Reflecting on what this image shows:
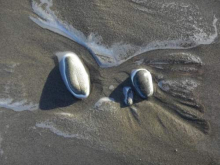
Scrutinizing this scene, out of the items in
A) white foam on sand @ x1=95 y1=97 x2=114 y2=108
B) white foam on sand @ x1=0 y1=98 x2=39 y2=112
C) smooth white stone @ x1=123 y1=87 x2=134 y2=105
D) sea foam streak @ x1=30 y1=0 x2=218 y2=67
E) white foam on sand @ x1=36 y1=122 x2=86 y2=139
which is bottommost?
white foam on sand @ x1=36 y1=122 x2=86 y2=139

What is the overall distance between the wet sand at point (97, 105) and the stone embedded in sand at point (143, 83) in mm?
95

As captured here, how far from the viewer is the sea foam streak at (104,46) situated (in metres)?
2.58

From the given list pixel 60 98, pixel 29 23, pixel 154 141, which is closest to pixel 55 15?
pixel 29 23

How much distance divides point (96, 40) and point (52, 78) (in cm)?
75

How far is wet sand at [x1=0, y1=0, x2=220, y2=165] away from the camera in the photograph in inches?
98.3

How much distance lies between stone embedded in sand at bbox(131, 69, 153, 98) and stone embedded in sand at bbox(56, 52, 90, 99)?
61cm

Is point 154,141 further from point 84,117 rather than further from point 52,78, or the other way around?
point 52,78

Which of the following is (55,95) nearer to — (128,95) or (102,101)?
(102,101)

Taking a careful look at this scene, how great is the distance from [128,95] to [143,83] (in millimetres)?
248

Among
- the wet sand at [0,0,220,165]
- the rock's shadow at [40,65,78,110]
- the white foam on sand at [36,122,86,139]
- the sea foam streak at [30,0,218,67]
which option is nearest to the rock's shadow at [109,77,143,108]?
the wet sand at [0,0,220,165]

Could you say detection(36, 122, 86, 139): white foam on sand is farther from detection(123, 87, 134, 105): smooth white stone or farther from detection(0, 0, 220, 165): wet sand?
detection(123, 87, 134, 105): smooth white stone

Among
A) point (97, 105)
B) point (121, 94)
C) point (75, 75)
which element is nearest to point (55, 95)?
point (75, 75)

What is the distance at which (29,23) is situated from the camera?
258cm

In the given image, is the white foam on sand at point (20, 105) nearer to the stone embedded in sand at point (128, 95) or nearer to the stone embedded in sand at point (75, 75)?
the stone embedded in sand at point (75, 75)
